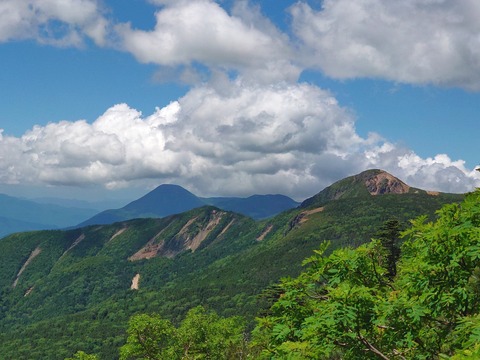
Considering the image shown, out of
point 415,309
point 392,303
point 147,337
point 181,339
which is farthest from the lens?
point 181,339

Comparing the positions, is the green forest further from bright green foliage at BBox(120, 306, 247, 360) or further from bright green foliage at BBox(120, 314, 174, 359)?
bright green foliage at BBox(120, 314, 174, 359)

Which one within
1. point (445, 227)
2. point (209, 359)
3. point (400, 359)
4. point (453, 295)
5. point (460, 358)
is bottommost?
point (209, 359)

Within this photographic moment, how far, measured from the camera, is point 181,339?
216 ft

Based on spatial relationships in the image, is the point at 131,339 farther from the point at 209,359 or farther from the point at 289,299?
the point at 289,299

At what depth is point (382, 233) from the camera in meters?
88.1

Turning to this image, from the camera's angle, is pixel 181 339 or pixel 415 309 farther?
pixel 181 339

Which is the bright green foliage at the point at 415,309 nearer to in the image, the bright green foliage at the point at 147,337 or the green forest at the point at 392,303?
the green forest at the point at 392,303

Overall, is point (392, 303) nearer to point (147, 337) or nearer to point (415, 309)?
point (415, 309)

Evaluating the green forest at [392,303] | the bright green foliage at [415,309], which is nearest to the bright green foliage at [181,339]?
the green forest at [392,303]

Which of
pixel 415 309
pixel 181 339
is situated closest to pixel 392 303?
pixel 415 309

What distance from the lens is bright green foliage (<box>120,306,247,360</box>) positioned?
64.2 metres

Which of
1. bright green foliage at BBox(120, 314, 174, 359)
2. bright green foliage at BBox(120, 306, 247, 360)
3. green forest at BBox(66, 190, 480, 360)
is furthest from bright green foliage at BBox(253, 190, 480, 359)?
bright green foliage at BBox(120, 314, 174, 359)

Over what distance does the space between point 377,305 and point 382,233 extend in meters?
75.0

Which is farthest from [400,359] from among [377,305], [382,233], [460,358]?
[382,233]
